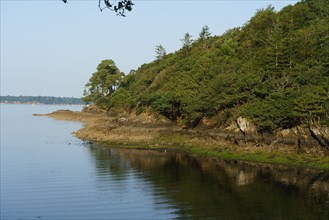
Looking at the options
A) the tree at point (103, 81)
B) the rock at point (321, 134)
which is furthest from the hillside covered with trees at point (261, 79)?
the tree at point (103, 81)

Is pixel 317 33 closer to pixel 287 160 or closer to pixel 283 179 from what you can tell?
pixel 287 160

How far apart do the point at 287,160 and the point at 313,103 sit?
9458mm

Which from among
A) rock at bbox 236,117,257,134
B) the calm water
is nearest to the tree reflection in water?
the calm water

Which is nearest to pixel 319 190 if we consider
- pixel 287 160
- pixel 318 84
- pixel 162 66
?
pixel 287 160

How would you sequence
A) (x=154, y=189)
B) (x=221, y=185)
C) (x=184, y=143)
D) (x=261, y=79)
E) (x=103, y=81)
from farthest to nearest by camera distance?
(x=103, y=81), (x=184, y=143), (x=261, y=79), (x=221, y=185), (x=154, y=189)

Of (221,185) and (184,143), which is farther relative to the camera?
(184,143)

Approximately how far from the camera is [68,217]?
107ft

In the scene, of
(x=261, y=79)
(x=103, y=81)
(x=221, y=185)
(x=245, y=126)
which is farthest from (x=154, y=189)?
(x=103, y=81)

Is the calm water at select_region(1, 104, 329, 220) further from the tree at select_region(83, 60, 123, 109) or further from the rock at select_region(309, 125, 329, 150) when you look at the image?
the tree at select_region(83, 60, 123, 109)

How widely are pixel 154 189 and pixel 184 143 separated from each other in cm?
3071

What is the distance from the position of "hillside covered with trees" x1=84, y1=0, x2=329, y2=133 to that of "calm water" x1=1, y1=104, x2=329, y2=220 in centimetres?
1139

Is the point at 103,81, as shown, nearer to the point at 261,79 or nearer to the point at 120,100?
the point at 120,100

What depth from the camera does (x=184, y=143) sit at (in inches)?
2874

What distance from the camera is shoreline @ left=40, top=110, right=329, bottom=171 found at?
54.3m
